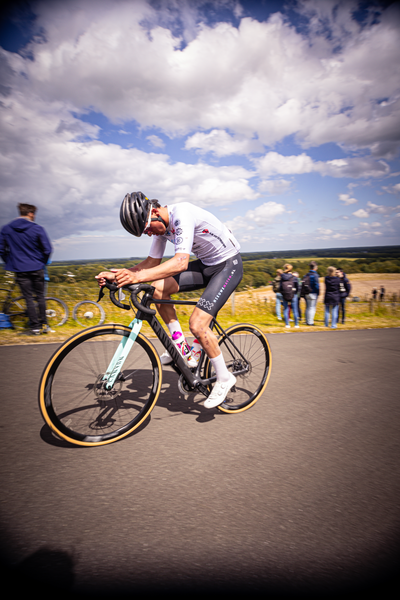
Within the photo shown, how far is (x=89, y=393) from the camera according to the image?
10.7ft

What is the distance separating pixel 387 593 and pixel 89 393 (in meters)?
2.76

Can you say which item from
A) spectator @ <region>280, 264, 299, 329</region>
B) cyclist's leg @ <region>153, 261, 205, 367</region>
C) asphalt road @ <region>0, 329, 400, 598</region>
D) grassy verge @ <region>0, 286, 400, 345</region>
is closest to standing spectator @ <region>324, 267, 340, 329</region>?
grassy verge @ <region>0, 286, 400, 345</region>

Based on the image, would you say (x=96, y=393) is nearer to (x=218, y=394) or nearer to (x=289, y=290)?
(x=218, y=394)

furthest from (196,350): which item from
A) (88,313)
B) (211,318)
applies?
(88,313)

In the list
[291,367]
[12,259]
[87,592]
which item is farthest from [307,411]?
[12,259]

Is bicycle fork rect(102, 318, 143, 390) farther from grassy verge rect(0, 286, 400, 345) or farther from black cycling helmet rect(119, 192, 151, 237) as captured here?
grassy verge rect(0, 286, 400, 345)

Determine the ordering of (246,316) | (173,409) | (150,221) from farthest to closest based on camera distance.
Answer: (246,316), (173,409), (150,221)

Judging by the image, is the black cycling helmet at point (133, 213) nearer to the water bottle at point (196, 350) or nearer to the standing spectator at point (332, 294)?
the water bottle at point (196, 350)

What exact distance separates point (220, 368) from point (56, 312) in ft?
21.9

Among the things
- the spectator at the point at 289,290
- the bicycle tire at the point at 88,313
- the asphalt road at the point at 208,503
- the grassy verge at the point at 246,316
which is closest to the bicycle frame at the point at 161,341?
the asphalt road at the point at 208,503

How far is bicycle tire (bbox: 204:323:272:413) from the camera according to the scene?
3332 mm

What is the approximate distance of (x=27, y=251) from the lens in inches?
239

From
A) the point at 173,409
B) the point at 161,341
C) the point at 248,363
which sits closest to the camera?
the point at 161,341

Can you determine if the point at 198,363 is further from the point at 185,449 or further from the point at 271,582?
the point at 271,582
